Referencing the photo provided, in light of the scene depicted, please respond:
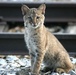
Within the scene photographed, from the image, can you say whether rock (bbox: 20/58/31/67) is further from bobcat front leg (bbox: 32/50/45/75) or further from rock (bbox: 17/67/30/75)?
bobcat front leg (bbox: 32/50/45/75)

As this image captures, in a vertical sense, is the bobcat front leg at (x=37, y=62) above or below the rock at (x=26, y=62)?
above

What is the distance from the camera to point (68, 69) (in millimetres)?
5734

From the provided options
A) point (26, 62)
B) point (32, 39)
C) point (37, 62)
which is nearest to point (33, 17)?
point (32, 39)

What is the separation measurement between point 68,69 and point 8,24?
3.16 meters

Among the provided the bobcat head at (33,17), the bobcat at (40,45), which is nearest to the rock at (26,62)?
the bobcat at (40,45)

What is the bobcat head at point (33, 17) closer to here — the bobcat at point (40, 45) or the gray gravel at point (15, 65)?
the bobcat at point (40, 45)

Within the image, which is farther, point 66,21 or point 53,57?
point 66,21

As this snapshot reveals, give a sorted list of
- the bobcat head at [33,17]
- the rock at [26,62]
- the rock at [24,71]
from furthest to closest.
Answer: the rock at [26,62], the rock at [24,71], the bobcat head at [33,17]

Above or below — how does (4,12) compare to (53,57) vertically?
above

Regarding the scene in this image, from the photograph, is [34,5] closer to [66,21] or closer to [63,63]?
[66,21]

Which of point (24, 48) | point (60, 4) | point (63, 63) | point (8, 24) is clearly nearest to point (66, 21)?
point (60, 4)

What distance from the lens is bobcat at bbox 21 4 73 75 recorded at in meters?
5.37

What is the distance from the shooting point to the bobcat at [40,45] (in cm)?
537

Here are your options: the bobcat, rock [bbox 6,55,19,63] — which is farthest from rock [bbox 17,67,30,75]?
rock [bbox 6,55,19,63]
